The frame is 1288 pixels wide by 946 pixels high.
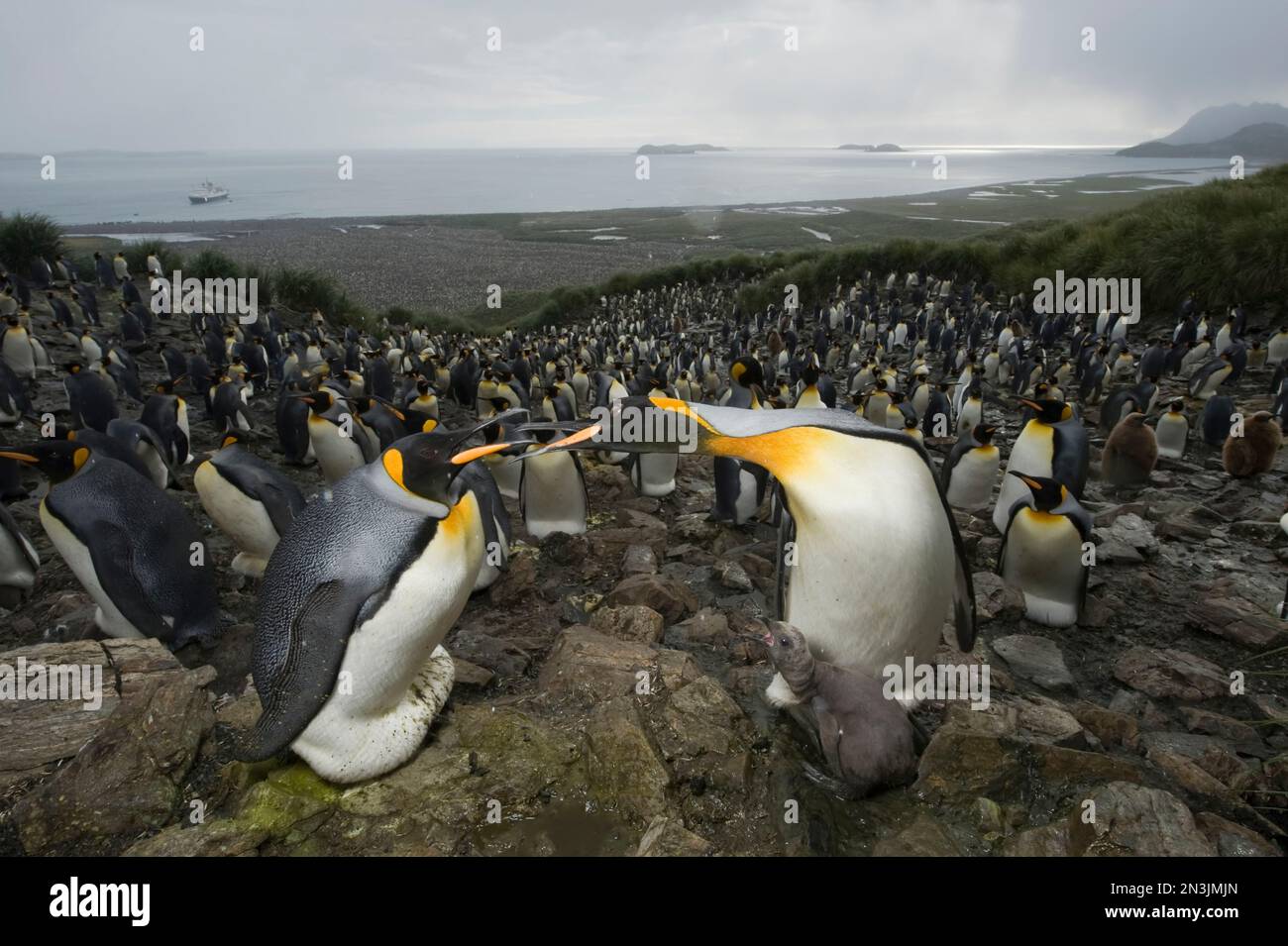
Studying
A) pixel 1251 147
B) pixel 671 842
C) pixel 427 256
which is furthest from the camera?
pixel 1251 147

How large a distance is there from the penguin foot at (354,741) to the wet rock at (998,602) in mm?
3379

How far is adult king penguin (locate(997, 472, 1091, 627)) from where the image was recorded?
428 cm

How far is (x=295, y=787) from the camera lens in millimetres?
2215

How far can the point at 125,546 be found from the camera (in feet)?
12.2

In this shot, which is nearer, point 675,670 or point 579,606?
point 675,670

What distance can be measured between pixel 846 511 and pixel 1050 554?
2.56 metres

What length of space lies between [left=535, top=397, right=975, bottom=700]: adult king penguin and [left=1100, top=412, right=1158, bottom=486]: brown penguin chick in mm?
5478

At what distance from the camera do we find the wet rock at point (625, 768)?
2.17m

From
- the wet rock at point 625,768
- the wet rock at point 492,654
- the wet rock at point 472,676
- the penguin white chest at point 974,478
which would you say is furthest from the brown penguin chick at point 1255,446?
the wet rock at point 472,676

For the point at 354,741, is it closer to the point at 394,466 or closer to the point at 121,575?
the point at 394,466

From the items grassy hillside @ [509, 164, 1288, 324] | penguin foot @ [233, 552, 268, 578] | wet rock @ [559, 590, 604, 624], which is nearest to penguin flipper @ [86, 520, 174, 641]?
penguin foot @ [233, 552, 268, 578]

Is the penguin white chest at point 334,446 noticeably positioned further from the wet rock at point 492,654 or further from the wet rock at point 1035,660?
the wet rock at point 1035,660

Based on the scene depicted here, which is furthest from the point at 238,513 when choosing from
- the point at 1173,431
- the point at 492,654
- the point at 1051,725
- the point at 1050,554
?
the point at 1173,431
